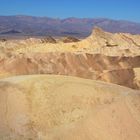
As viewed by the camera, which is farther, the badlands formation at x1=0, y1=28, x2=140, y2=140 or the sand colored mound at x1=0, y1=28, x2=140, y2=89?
the sand colored mound at x1=0, y1=28, x2=140, y2=89

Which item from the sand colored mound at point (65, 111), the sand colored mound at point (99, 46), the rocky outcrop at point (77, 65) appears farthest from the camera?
the sand colored mound at point (99, 46)

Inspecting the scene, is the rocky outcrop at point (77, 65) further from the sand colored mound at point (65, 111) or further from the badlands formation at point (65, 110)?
the sand colored mound at point (65, 111)

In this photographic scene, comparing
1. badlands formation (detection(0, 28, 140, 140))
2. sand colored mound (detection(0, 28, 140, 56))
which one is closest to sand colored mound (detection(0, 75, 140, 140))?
badlands formation (detection(0, 28, 140, 140))

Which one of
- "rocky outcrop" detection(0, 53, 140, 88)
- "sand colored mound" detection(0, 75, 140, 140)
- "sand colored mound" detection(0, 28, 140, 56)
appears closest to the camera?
"sand colored mound" detection(0, 75, 140, 140)

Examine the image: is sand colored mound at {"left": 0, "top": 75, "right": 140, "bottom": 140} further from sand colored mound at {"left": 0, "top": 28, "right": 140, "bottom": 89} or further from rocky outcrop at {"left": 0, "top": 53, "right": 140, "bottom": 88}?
rocky outcrop at {"left": 0, "top": 53, "right": 140, "bottom": 88}

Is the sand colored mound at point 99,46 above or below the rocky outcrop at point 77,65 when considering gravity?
above

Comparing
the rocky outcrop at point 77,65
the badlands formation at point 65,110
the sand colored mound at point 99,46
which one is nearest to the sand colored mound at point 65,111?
the badlands formation at point 65,110

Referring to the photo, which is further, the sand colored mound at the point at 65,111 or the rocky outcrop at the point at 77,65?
the rocky outcrop at the point at 77,65

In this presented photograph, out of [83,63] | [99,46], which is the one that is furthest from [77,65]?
[99,46]

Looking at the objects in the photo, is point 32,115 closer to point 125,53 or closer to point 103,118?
point 103,118

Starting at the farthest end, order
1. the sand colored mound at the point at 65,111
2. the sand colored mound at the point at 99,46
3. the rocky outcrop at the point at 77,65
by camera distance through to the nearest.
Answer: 1. the sand colored mound at the point at 99,46
2. the rocky outcrop at the point at 77,65
3. the sand colored mound at the point at 65,111
